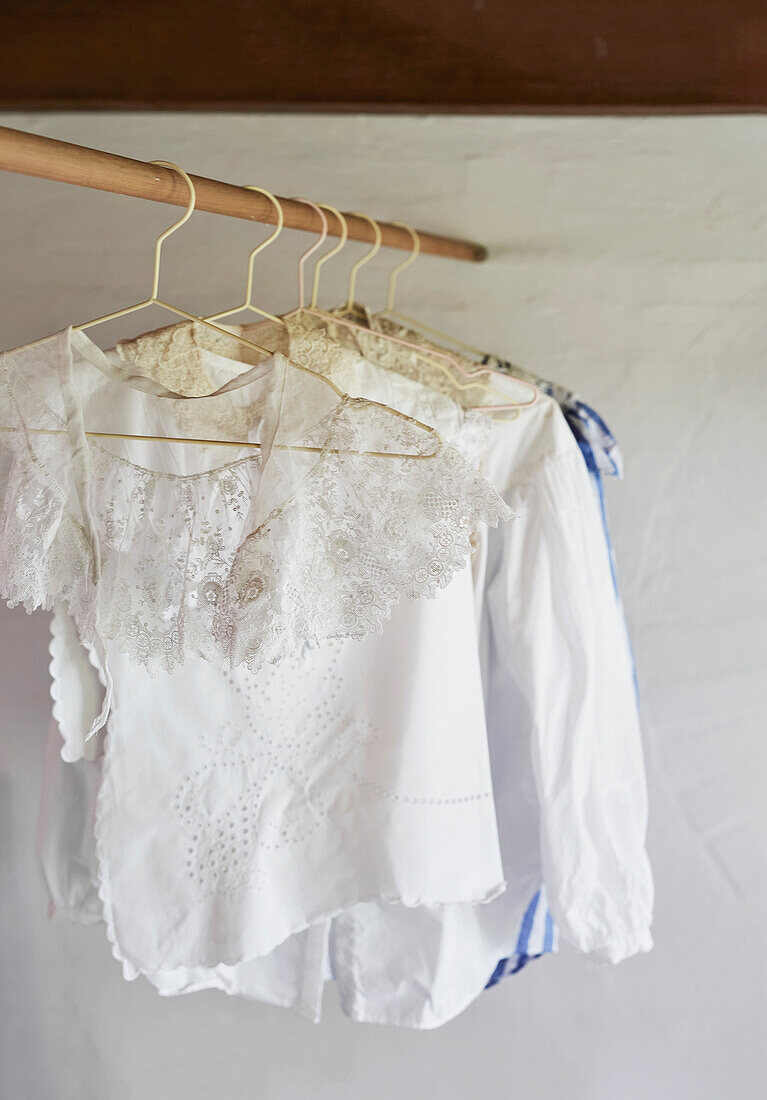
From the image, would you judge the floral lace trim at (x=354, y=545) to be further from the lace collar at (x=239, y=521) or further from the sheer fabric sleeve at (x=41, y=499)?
the sheer fabric sleeve at (x=41, y=499)

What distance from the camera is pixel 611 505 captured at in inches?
57.0

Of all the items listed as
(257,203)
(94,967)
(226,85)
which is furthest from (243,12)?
Answer: (94,967)

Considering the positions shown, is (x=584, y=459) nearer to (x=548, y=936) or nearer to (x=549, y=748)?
(x=549, y=748)

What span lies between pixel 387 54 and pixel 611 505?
0.77m

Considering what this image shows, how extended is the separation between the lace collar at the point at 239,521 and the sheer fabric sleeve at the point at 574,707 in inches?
11.8

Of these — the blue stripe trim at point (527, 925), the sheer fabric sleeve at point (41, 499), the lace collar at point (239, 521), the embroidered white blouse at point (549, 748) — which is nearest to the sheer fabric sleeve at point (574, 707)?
the embroidered white blouse at point (549, 748)

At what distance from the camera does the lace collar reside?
0.75m

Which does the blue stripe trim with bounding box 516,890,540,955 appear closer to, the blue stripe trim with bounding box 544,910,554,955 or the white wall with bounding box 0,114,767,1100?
the blue stripe trim with bounding box 544,910,554,955

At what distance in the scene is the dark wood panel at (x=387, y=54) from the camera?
1335 millimetres

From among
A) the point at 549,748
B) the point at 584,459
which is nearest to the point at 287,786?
the point at 549,748

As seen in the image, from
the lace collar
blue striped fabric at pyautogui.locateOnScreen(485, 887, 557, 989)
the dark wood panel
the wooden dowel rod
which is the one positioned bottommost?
→ blue striped fabric at pyautogui.locateOnScreen(485, 887, 557, 989)

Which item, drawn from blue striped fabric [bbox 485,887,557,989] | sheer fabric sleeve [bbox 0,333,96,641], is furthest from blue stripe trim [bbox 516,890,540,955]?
sheer fabric sleeve [bbox 0,333,96,641]

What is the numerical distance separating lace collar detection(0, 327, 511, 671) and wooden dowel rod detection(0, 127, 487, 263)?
139 millimetres

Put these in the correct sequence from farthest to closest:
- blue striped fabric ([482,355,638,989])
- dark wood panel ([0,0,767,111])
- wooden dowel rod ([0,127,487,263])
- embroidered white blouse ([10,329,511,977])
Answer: dark wood panel ([0,0,767,111]), blue striped fabric ([482,355,638,989]), embroidered white blouse ([10,329,511,977]), wooden dowel rod ([0,127,487,263])
